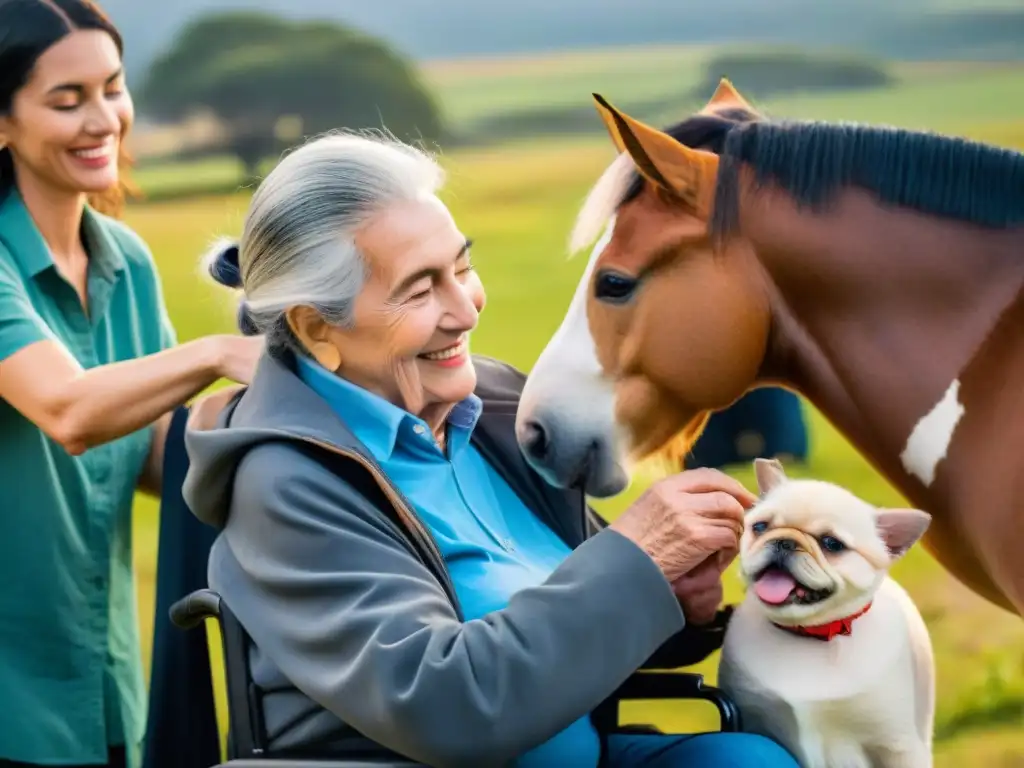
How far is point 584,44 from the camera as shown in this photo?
8008 millimetres

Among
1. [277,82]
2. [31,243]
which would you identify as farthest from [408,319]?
[277,82]

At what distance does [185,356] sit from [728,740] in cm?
101

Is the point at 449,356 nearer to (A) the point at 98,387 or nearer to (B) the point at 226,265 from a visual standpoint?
(B) the point at 226,265

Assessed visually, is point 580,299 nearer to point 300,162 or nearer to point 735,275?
point 735,275

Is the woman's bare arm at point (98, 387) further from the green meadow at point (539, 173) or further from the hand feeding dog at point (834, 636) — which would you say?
the green meadow at point (539, 173)

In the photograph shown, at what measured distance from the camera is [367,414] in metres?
1.60

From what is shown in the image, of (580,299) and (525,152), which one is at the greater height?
(580,299)

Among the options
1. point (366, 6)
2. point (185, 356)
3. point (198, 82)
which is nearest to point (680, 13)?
point (366, 6)

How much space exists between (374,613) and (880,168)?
886mm

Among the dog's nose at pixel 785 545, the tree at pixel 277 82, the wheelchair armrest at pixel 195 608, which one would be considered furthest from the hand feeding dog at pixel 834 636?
the tree at pixel 277 82

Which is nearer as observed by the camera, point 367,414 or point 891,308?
point 367,414

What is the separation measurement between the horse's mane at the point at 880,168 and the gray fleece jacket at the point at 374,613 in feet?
1.93

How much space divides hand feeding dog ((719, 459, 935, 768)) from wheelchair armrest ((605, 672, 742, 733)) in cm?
3

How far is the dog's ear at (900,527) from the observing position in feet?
4.88
